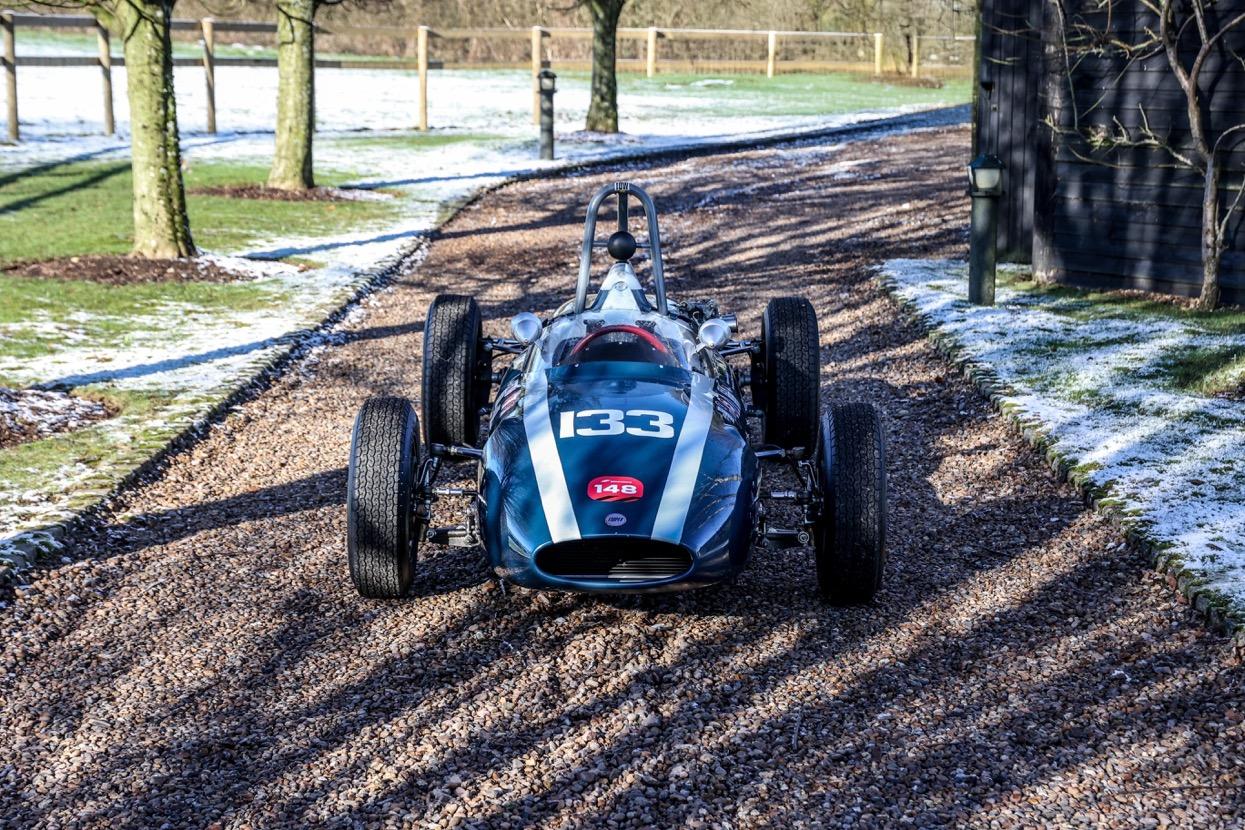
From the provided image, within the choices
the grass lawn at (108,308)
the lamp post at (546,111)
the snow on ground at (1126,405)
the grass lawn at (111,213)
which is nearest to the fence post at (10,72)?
the grass lawn at (111,213)

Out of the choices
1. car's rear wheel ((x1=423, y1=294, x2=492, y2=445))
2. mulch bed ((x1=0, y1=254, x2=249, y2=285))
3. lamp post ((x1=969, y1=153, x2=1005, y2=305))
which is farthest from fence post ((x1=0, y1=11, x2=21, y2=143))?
car's rear wheel ((x1=423, y1=294, x2=492, y2=445))

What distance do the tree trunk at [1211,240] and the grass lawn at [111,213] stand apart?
30.9 feet

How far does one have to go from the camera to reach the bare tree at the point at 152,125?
13.1 m

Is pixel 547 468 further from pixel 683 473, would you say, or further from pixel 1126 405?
pixel 1126 405

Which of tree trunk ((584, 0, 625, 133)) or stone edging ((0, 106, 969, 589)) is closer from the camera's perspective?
stone edging ((0, 106, 969, 589))

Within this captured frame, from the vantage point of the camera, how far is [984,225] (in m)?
12.0

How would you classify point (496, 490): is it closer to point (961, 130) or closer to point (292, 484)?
point (292, 484)

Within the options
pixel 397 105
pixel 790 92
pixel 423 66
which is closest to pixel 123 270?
pixel 423 66

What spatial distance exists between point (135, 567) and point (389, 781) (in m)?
2.52

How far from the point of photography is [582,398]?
6043mm

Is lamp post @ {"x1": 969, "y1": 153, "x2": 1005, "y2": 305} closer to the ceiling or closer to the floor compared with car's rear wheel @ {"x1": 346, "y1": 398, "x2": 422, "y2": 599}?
closer to the ceiling

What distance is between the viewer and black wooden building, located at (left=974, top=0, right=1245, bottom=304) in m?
11.6

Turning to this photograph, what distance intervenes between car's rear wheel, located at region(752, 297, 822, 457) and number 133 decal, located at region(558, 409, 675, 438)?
198 cm

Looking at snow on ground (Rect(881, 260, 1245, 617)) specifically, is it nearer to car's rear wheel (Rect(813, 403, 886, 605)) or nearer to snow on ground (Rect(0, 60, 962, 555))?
car's rear wheel (Rect(813, 403, 886, 605))
